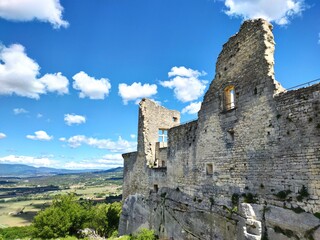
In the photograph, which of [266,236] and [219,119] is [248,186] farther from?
[219,119]

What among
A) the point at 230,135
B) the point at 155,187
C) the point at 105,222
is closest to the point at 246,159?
the point at 230,135

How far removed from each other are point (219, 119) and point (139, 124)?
9142 millimetres

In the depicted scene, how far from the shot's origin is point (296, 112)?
9250 millimetres

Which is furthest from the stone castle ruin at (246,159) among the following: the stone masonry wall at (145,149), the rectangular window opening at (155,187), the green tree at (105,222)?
the green tree at (105,222)

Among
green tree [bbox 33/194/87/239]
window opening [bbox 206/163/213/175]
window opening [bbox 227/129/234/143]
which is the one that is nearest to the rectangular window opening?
window opening [bbox 206/163/213/175]

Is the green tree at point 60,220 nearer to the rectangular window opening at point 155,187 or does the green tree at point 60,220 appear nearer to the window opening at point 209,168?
the rectangular window opening at point 155,187

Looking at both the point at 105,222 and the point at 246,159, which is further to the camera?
the point at 105,222

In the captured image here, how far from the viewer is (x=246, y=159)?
36.2 ft

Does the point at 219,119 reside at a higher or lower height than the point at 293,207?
higher

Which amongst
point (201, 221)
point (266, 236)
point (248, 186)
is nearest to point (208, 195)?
point (201, 221)

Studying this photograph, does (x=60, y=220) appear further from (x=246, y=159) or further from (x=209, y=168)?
(x=246, y=159)

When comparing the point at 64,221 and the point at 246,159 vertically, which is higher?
the point at 246,159

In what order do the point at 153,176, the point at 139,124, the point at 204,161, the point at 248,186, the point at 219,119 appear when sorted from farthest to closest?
the point at 139,124 < the point at 153,176 < the point at 204,161 < the point at 219,119 < the point at 248,186

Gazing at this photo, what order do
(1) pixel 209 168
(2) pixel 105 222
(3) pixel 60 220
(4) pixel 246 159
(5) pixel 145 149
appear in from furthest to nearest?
(2) pixel 105 222 < (3) pixel 60 220 < (5) pixel 145 149 < (1) pixel 209 168 < (4) pixel 246 159
